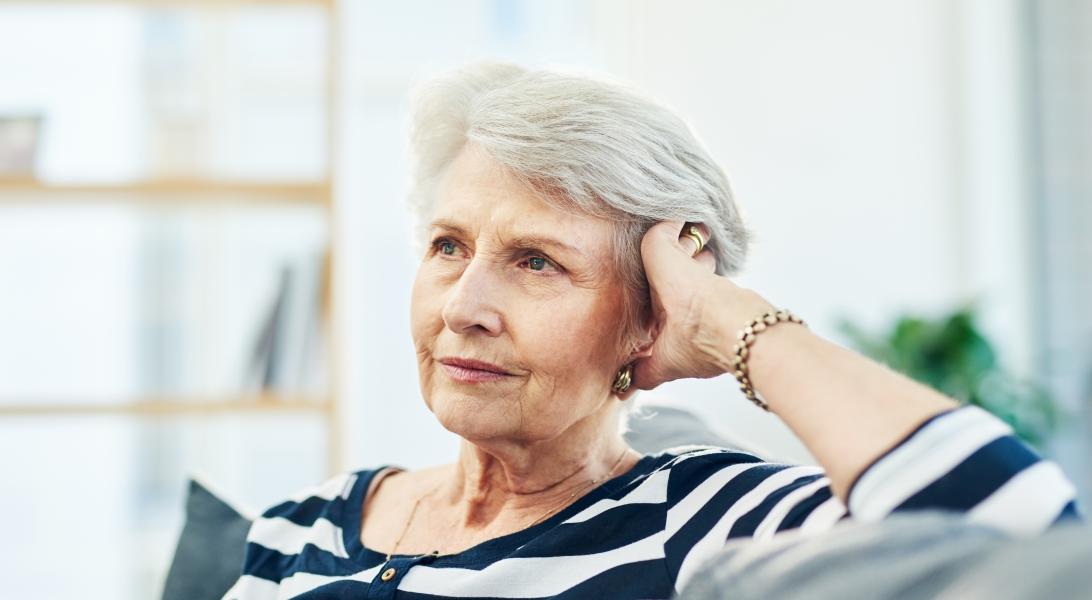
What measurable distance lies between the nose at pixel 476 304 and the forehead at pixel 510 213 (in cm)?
5

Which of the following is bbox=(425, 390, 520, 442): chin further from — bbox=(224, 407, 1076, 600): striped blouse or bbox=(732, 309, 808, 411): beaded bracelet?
bbox=(732, 309, 808, 411): beaded bracelet

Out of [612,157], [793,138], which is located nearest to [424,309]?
[612,157]

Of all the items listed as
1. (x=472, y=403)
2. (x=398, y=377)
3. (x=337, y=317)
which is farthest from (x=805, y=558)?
(x=398, y=377)

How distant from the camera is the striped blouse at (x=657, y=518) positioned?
0.82m

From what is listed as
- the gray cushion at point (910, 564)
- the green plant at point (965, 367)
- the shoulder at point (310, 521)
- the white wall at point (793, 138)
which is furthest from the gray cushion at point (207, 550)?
the green plant at point (965, 367)

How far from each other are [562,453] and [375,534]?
278mm

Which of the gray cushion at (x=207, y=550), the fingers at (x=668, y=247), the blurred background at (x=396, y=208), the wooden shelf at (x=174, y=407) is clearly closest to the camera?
the fingers at (x=668, y=247)

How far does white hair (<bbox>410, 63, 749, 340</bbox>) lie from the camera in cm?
117

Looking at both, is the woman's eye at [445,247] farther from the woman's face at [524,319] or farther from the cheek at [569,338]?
the cheek at [569,338]

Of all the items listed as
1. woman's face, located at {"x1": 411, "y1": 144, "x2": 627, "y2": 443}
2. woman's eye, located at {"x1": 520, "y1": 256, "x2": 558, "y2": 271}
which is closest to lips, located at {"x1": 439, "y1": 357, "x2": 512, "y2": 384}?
woman's face, located at {"x1": 411, "y1": 144, "x2": 627, "y2": 443}

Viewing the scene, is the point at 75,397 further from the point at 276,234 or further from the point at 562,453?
the point at 562,453

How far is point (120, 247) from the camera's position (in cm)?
339

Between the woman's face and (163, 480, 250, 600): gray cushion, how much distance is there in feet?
1.36

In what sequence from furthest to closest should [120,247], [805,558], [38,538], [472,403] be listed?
[120,247] < [38,538] < [472,403] < [805,558]
